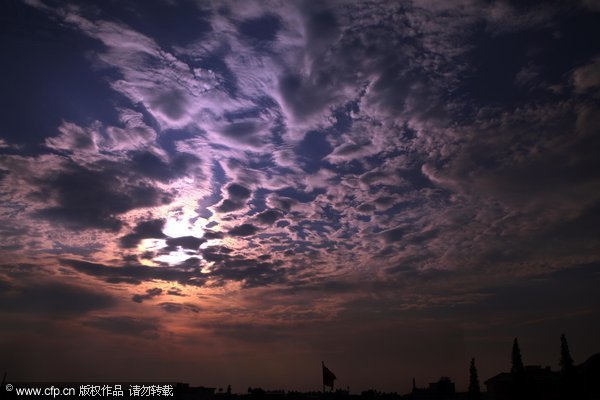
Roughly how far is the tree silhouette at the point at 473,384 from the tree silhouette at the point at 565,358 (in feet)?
57.7

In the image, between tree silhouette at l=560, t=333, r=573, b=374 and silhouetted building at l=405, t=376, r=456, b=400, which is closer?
tree silhouette at l=560, t=333, r=573, b=374

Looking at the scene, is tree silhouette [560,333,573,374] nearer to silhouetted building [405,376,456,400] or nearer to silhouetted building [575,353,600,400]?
silhouetted building [575,353,600,400]

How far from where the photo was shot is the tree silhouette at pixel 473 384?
222ft

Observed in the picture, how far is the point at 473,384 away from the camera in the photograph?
68.1m

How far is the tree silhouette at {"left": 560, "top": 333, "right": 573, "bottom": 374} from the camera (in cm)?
5212

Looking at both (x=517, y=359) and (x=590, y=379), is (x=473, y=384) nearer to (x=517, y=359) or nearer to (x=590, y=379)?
(x=517, y=359)

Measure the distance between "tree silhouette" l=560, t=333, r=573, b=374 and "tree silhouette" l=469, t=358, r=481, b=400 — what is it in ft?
57.7

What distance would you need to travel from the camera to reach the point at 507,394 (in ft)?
203

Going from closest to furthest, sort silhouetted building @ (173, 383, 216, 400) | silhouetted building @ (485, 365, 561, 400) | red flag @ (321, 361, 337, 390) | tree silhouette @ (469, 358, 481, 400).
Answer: red flag @ (321, 361, 337, 390)
silhouetted building @ (485, 365, 561, 400)
tree silhouette @ (469, 358, 481, 400)
silhouetted building @ (173, 383, 216, 400)

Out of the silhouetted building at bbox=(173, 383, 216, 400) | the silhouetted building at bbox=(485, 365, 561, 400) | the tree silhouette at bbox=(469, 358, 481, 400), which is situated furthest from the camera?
the silhouetted building at bbox=(173, 383, 216, 400)

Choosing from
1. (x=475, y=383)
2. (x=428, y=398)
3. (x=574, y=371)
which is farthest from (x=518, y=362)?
(x=428, y=398)

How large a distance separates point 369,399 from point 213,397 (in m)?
32.9

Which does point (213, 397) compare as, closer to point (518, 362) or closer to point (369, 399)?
point (369, 399)

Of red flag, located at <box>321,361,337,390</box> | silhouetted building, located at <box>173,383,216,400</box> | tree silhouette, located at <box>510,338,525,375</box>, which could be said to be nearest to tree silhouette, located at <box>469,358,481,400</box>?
tree silhouette, located at <box>510,338,525,375</box>
